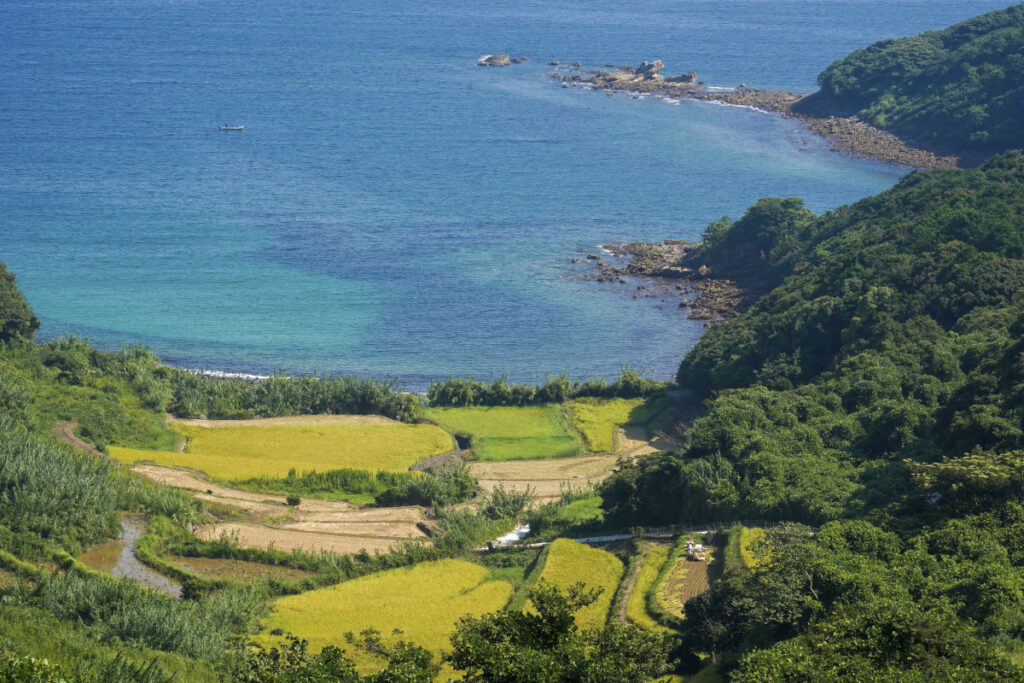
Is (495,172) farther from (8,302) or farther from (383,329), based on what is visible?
(8,302)

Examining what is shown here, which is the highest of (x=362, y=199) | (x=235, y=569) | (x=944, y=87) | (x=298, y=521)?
(x=944, y=87)

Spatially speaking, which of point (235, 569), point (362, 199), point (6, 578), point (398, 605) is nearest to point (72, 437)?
point (235, 569)

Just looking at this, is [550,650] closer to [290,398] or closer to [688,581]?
[688,581]

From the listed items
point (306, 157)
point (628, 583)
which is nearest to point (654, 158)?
point (306, 157)

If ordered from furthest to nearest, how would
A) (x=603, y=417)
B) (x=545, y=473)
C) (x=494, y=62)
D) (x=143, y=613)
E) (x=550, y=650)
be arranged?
1. (x=494, y=62)
2. (x=603, y=417)
3. (x=545, y=473)
4. (x=143, y=613)
5. (x=550, y=650)

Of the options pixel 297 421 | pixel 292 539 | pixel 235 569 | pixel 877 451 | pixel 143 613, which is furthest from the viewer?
pixel 297 421

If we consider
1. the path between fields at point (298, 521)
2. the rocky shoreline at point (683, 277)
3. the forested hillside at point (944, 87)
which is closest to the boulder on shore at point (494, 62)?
the forested hillside at point (944, 87)
